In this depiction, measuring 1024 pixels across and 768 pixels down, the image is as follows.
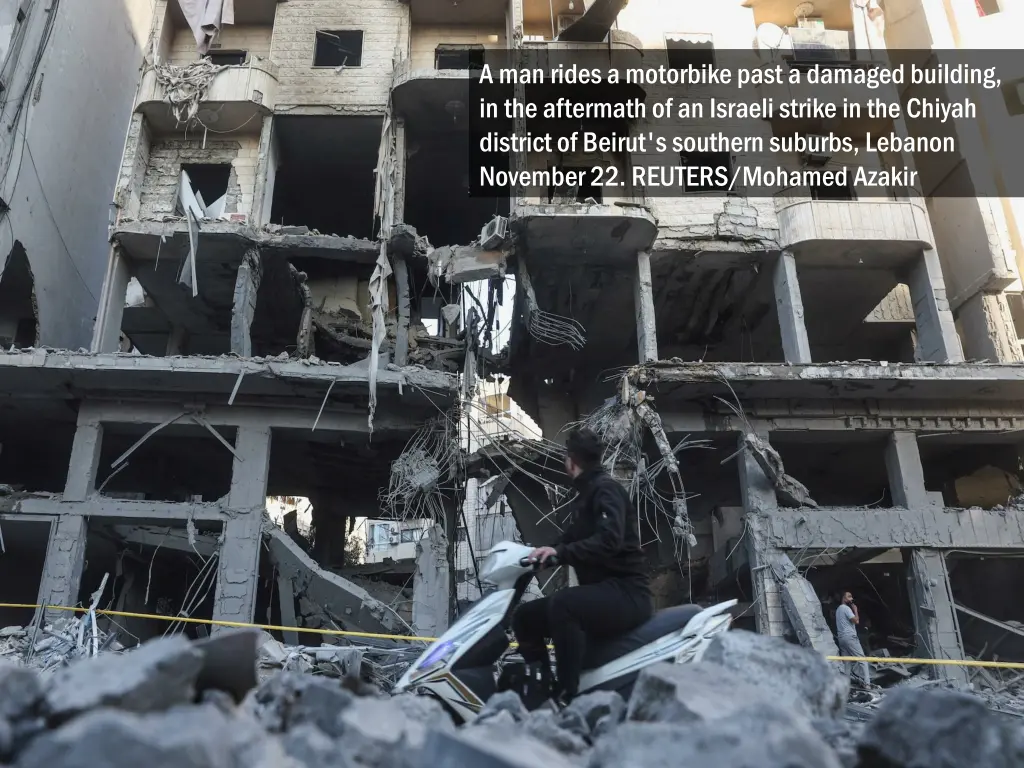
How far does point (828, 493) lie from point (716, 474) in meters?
3.64

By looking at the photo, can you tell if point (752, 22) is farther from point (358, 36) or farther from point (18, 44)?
point (18, 44)

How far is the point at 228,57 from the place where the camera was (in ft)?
57.2

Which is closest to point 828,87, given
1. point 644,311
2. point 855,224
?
point 855,224

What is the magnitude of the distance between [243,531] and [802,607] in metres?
9.04

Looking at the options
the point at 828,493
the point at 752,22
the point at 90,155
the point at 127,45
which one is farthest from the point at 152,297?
the point at 828,493

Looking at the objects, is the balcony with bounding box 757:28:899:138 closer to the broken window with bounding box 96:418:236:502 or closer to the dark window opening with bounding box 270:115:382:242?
the dark window opening with bounding box 270:115:382:242

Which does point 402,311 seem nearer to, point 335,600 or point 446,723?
point 335,600

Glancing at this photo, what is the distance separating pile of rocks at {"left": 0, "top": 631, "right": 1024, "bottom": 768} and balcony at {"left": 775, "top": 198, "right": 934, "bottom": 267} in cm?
1318

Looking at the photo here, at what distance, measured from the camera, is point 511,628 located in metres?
4.17

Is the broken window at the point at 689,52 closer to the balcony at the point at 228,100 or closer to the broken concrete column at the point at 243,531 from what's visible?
the balcony at the point at 228,100

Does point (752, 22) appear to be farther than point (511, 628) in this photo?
Yes

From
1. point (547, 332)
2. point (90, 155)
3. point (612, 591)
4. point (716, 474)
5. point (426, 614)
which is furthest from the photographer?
point (90, 155)

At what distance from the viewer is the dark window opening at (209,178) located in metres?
16.3

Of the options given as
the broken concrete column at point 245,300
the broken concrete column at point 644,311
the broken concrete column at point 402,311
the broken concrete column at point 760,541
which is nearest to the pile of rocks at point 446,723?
the broken concrete column at point 760,541
